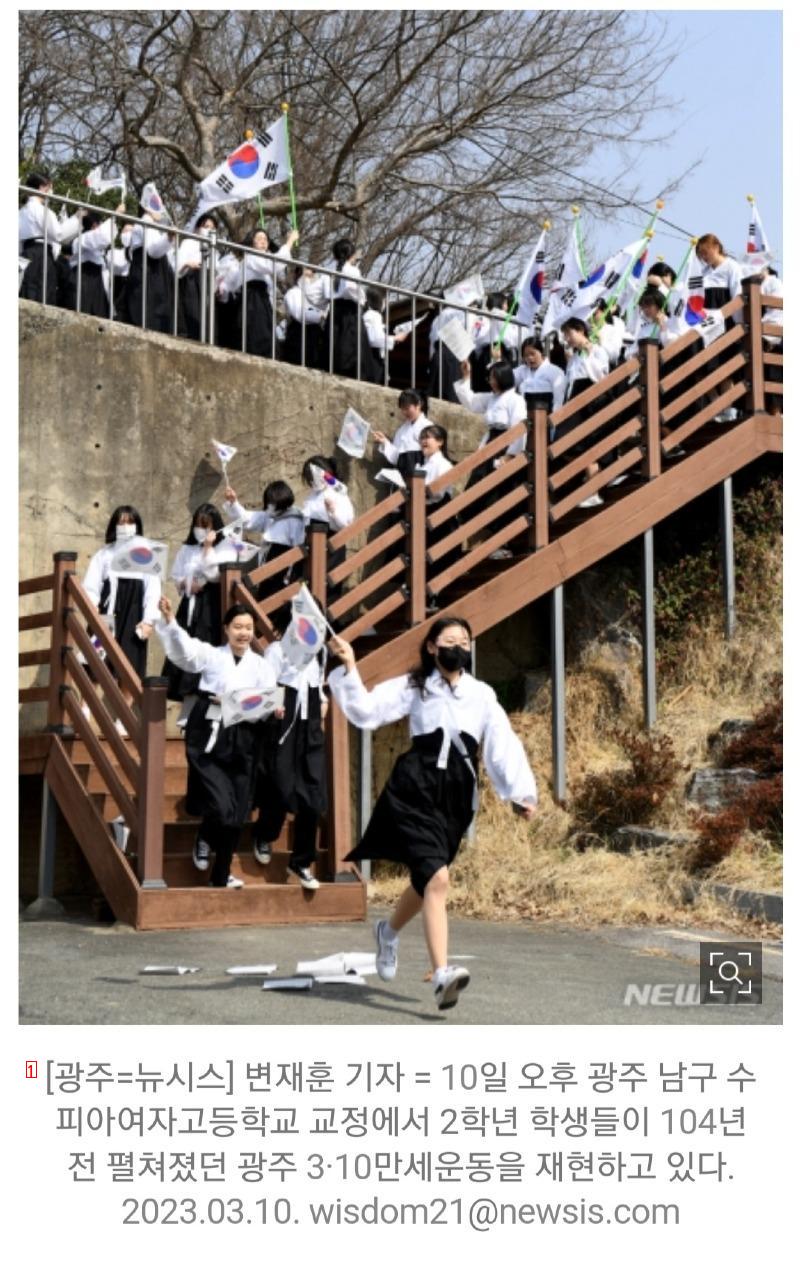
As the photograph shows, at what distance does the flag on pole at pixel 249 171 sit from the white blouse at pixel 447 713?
7.85 m

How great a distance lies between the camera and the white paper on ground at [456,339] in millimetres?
15461

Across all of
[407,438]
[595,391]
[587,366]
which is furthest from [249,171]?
[595,391]

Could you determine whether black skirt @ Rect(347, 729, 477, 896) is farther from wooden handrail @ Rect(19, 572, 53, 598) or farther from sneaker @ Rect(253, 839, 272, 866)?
wooden handrail @ Rect(19, 572, 53, 598)

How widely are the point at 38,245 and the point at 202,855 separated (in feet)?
20.2

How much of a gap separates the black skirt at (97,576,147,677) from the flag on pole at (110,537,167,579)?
1.07m

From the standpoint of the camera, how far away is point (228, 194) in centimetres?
1452

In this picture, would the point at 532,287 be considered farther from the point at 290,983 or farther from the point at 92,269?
the point at 290,983

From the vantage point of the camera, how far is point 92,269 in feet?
47.5

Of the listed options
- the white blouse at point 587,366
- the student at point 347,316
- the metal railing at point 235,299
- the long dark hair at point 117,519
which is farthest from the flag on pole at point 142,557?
the white blouse at point 587,366

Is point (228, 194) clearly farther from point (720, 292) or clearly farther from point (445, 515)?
point (720, 292)

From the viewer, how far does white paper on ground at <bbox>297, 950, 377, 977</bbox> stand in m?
8.26

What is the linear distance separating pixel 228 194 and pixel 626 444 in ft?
13.8
